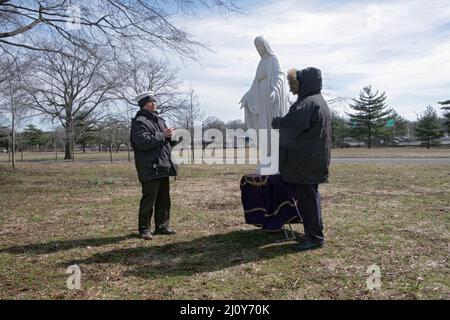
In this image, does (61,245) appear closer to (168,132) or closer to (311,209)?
(168,132)

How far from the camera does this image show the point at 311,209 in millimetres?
4707

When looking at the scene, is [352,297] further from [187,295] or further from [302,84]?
[302,84]

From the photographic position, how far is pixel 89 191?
35.0 ft

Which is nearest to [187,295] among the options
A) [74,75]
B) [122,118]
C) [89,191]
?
[89,191]

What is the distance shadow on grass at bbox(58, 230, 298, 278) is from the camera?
14.1ft

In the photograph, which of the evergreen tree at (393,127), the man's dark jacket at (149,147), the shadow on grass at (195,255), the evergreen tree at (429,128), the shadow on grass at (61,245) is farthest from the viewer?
the evergreen tree at (393,127)

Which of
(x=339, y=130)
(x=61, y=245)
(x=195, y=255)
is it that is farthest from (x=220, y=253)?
(x=339, y=130)

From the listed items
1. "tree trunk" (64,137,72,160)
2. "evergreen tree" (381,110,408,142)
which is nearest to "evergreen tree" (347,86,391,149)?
"evergreen tree" (381,110,408,142)

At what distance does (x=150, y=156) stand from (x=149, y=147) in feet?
0.49

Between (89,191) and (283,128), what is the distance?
7395mm

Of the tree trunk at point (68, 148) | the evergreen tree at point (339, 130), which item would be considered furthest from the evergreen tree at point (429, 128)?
the tree trunk at point (68, 148)

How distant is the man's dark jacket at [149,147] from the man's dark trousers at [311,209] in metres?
1.85

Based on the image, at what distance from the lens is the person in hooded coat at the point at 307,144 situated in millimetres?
4539

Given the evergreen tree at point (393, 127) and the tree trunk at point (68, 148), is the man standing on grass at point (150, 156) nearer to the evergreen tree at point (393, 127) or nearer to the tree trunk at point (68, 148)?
the tree trunk at point (68, 148)
